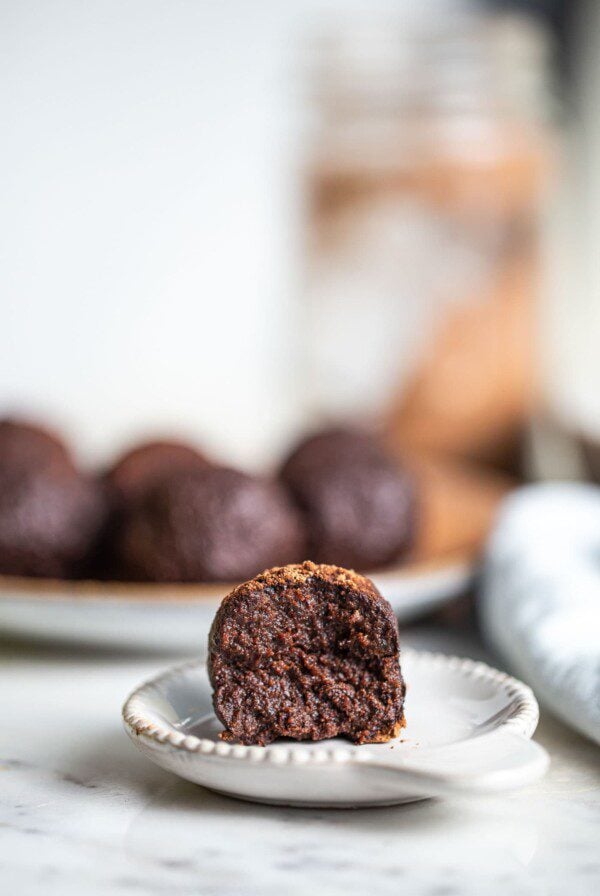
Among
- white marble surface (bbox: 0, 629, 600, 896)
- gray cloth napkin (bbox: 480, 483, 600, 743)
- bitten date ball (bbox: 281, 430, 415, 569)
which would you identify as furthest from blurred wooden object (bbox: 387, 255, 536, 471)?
white marble surface (bbox: 0, 629, 600, 896)

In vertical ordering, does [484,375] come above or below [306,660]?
below

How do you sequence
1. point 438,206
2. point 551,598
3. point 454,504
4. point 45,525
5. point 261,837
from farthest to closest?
point 438,206
point 454,504
point 45,525
point 551,598
point 261,837

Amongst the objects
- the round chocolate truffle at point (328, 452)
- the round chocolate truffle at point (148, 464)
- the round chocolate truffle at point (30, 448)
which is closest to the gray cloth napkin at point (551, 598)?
the round chocolate truffle at point (328, 452)

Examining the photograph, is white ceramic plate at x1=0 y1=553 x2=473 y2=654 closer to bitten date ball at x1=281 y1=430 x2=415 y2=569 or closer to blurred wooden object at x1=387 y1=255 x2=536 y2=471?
bitten date ball at x1=281 y1=430 x2=415 y2=569

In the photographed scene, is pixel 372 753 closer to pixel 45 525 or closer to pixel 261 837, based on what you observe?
pixel 261 837

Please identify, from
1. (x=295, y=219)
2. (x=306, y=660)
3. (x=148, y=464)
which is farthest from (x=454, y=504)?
(x=295, y=219)

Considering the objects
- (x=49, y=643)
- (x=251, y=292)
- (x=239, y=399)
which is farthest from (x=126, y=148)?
(x=49, y=643)

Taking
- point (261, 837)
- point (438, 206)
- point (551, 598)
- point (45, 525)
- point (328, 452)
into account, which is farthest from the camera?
point (438, 206)
